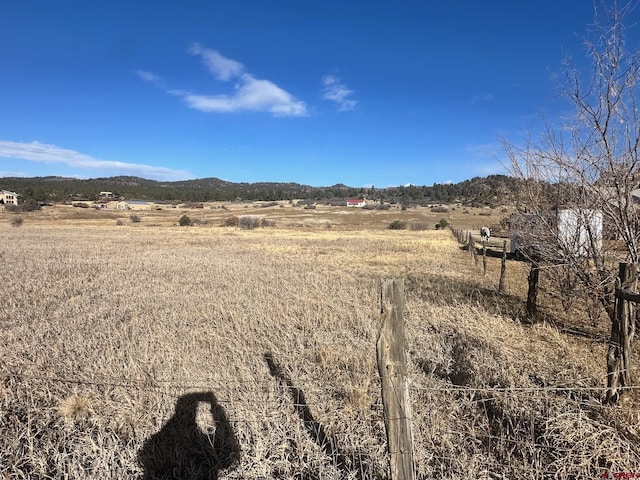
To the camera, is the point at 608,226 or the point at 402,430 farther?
the point at 608,226

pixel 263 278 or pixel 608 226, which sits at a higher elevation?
pixel 608 226

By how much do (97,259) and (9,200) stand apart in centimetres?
10993

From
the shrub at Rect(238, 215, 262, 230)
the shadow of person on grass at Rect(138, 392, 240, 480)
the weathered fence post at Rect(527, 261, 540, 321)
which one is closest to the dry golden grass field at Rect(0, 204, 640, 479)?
the shadow of person on grass at Rect(138, 392, 240, 480)

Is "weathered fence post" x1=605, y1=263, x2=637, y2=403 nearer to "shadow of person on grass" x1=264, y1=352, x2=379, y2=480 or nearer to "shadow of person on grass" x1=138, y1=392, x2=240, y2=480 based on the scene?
"shadow of person on grass" x1=264, y1=352, x2=379, y2=480

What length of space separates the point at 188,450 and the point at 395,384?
237 centimetres

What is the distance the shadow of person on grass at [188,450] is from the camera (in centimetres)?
360

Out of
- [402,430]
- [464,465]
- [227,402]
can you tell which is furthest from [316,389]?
[402,430]

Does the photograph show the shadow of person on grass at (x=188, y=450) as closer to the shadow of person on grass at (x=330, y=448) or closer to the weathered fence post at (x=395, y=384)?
the shadow of person on grass at (x=330, y=448)

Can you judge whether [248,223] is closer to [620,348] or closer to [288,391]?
[288,391]

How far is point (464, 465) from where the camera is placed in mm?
3521

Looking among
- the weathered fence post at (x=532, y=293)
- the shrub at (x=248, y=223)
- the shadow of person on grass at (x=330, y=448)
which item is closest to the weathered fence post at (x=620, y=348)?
the shadow of person on grass at (x=330, y=448)

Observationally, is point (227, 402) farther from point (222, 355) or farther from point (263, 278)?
point (263, 278)

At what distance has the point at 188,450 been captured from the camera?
385 cm

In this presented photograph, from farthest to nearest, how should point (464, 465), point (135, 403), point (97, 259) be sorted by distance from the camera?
1. point (97, 259)
2. point (135, 403)
3. point (464, 465)
